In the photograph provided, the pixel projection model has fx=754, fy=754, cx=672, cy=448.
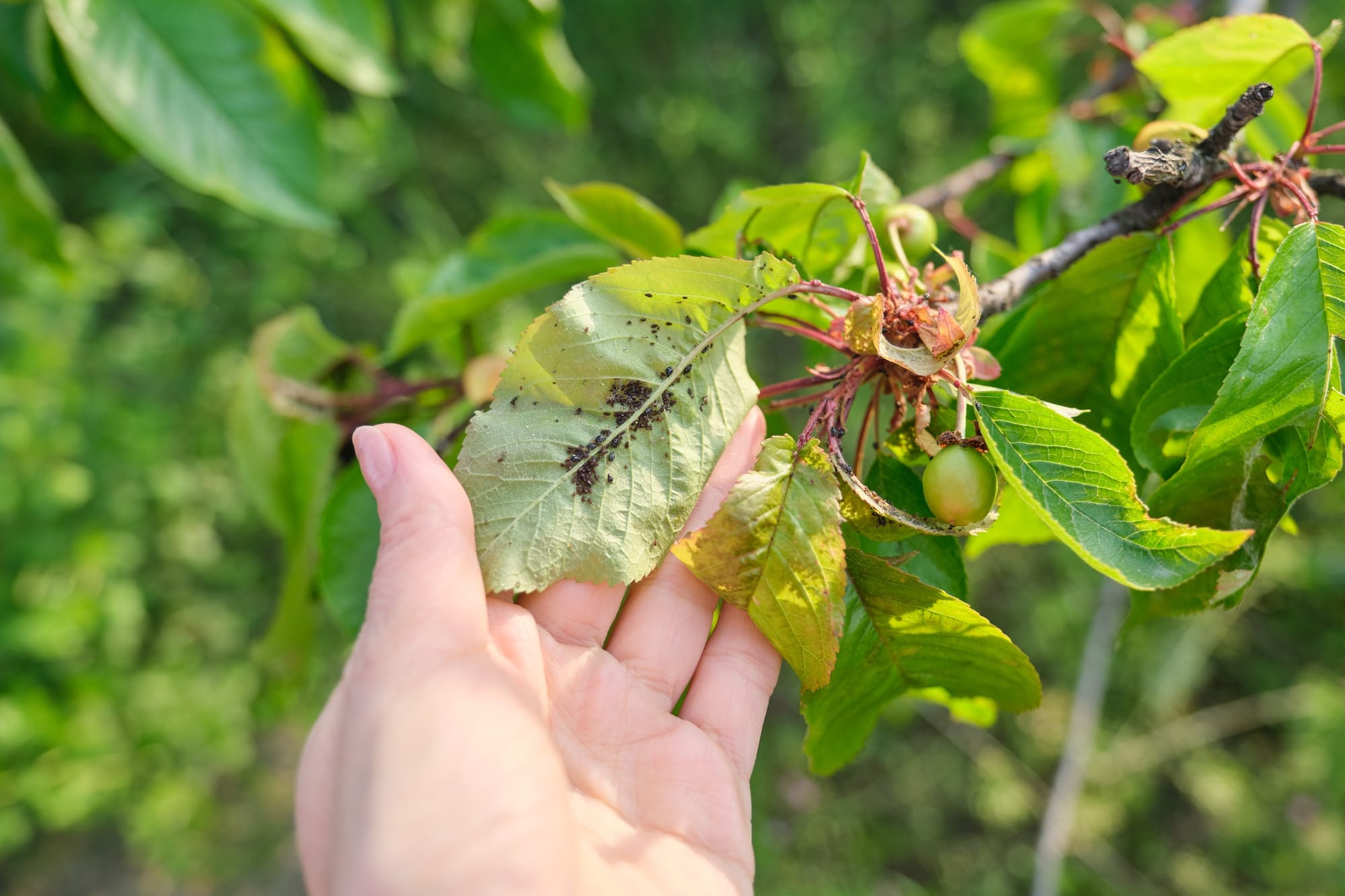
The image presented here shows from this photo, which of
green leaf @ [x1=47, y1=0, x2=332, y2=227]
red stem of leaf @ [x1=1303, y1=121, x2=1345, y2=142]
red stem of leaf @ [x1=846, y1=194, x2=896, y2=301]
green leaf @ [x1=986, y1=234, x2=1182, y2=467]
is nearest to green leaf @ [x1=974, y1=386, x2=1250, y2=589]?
red stem of leaf @ [x1=846, y1=194, x2=896, y2=301]

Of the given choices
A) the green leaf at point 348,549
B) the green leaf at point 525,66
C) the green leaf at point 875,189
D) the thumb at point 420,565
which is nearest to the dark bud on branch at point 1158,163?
the green leaf at point 875,189

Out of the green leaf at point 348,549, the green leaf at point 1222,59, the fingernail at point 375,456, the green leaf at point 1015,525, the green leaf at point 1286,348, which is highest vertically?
the green leaf at point 1222,59

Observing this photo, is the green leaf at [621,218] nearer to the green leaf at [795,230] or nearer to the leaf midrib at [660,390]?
the green leaf at [795,230]

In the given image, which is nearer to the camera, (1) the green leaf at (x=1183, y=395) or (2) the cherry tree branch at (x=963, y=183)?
(1) the green leaf at (x=1183, y=395)

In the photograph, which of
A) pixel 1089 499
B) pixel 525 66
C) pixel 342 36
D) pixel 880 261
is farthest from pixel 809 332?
pixel 525 66

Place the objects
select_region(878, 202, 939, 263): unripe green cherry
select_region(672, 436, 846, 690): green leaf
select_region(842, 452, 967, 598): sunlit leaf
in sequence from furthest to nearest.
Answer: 1. select_region(878, 202, 939, 263): unripe green cherry
2. select_region(842, 452, 967, 598): sunlit leaf
3. select_region(672, 436, 846, 690): green leaf

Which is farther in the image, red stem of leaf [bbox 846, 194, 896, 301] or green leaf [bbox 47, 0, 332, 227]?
green leaf [bbox 47, 0, 332, 227]

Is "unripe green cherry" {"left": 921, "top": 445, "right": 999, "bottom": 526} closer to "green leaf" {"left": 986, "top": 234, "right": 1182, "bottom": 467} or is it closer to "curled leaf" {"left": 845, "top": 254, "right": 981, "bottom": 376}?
"curled leaf" {"left": 845, "top": 254, "right": 981, "bottom": 376}
